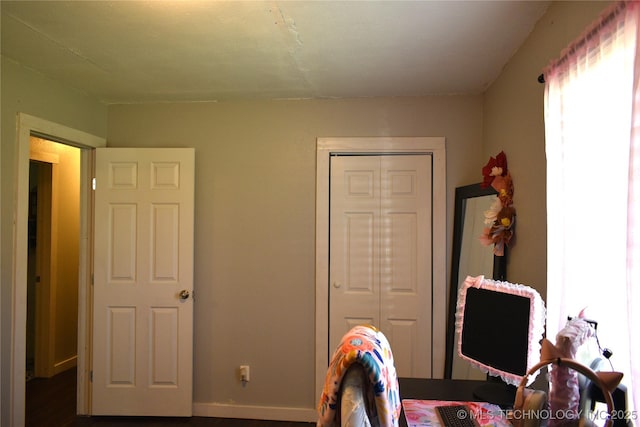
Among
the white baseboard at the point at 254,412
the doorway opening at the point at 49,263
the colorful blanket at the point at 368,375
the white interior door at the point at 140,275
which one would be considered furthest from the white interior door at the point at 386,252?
the doorway opening at the point at 49,263

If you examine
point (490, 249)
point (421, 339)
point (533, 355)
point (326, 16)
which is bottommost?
point (421, 339)

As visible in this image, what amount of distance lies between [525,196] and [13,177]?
9.09ft

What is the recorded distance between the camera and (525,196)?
1780 millimetres

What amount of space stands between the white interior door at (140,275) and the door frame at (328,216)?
959 millimetres

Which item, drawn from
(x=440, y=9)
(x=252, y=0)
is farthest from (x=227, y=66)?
(x=440, y=9)

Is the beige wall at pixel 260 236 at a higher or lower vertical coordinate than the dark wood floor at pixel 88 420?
higher

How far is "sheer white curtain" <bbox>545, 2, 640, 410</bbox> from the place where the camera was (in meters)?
0.95

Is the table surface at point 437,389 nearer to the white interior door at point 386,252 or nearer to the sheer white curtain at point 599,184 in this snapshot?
the sheer white curtain at point 599,184

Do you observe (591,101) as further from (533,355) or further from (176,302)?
(176,302)

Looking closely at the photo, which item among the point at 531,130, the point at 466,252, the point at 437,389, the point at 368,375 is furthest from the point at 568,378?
the point at 466,252

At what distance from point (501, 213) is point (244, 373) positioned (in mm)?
2109

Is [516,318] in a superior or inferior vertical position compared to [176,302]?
superior

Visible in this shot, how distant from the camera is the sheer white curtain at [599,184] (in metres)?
0.95

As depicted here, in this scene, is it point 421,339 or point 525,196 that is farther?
point 421,339
